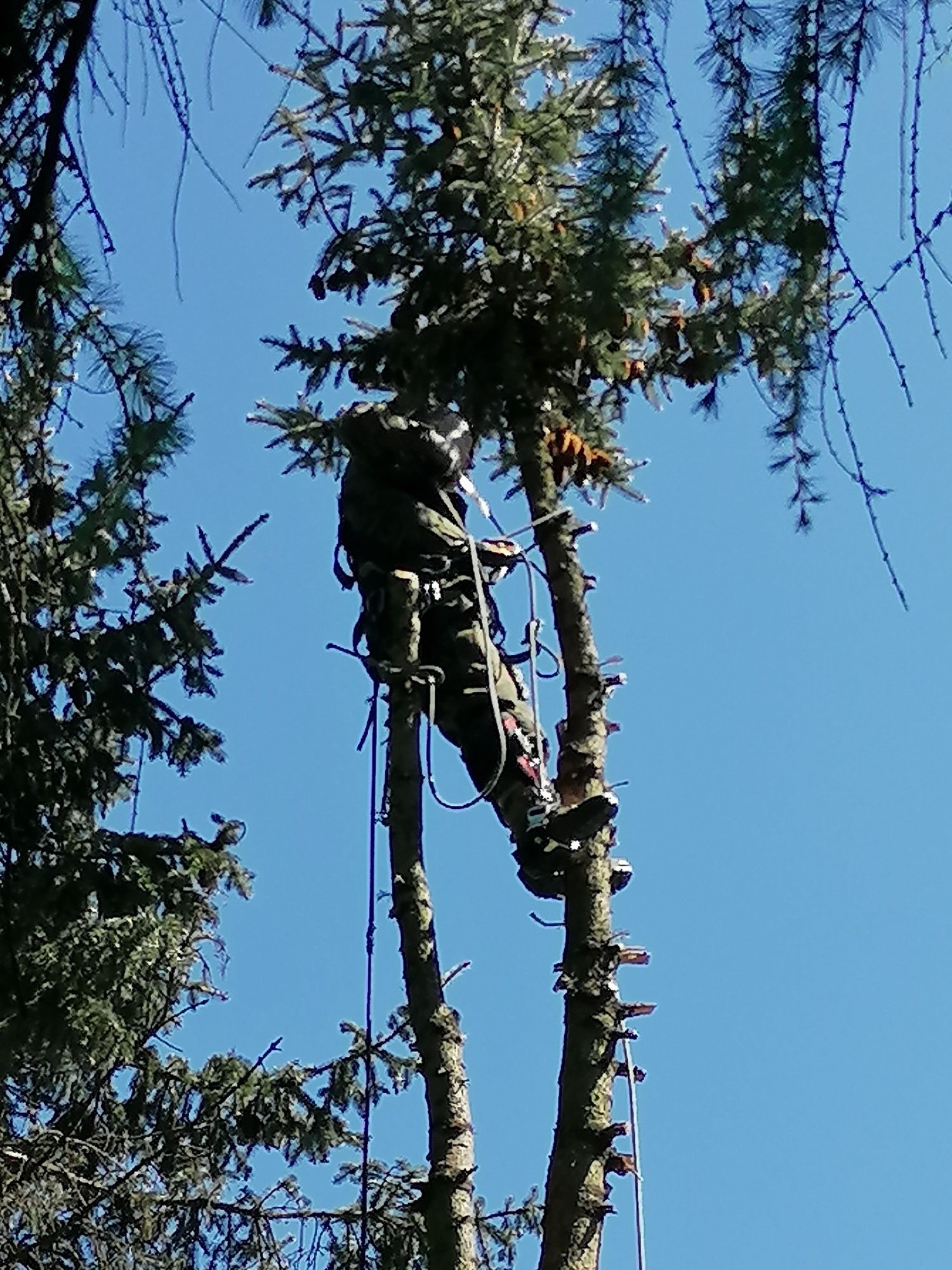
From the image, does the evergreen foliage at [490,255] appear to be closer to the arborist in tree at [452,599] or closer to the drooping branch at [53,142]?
the arborist in tree at [452,599]

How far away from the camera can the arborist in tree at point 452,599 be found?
6094 mm

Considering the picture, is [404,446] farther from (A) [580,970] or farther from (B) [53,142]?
(B) [53,142]

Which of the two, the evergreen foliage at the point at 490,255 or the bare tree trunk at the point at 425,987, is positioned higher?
the evergreen foliage at the point at 490,255

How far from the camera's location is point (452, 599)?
21.4 ft

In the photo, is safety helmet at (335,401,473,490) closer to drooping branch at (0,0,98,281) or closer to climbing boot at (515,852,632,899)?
climbing boot at (515,852,632,899)

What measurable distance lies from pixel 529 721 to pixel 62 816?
1701 millimetres

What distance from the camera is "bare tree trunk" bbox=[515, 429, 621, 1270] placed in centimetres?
518

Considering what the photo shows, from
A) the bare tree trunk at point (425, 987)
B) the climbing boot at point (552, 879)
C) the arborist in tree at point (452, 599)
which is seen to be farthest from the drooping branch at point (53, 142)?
the climbing boot at point (552, 879)

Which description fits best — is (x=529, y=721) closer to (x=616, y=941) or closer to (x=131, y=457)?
(x=616, y=941)

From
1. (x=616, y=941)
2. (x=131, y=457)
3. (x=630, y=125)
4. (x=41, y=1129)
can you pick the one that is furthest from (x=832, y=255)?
(x=41, y=1129)

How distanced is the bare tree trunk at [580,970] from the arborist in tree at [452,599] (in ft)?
0.42

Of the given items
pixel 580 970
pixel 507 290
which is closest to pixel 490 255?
pixel 507 290

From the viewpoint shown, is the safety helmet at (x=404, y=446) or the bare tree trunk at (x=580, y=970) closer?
the bare tree trunk at (x=580, y=970)

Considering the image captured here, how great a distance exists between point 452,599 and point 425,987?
1.52 metres
